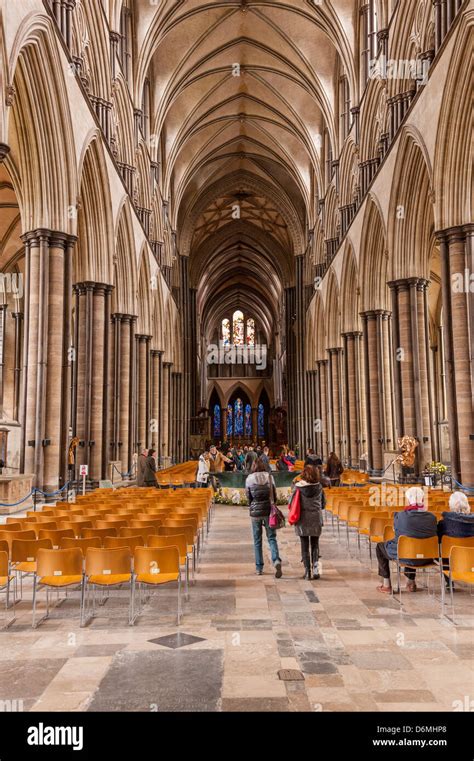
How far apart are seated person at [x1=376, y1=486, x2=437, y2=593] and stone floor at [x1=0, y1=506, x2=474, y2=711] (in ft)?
0.71

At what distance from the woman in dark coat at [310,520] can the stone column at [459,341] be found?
688cm

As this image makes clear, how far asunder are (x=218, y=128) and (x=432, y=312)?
1591 centimetres

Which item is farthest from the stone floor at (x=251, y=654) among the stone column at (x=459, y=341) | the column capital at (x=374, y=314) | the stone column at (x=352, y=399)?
the stone column at (x=352, y=399)

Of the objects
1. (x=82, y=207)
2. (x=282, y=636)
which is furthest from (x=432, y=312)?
(x=282, y=636)

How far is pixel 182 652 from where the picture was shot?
4121mm

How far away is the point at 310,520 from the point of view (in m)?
6.54

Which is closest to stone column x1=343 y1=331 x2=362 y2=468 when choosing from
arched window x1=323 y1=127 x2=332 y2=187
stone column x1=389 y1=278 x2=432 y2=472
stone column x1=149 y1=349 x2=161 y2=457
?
stone column x1=389 y1=278 x2=432 y2=472

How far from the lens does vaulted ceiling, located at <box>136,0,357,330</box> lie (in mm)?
23531

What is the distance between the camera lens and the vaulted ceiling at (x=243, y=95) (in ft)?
77.2

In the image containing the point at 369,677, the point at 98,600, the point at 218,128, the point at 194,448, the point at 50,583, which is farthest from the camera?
the point at 194,448

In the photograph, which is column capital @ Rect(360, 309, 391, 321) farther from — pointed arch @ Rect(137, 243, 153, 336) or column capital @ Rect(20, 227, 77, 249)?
column capital @ Rect(20, 227, 77, 249)

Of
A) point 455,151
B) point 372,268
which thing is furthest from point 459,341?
point 372,268

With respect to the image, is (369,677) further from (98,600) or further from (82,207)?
(82,207)

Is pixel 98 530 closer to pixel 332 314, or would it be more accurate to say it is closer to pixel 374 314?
pixel 374 314
